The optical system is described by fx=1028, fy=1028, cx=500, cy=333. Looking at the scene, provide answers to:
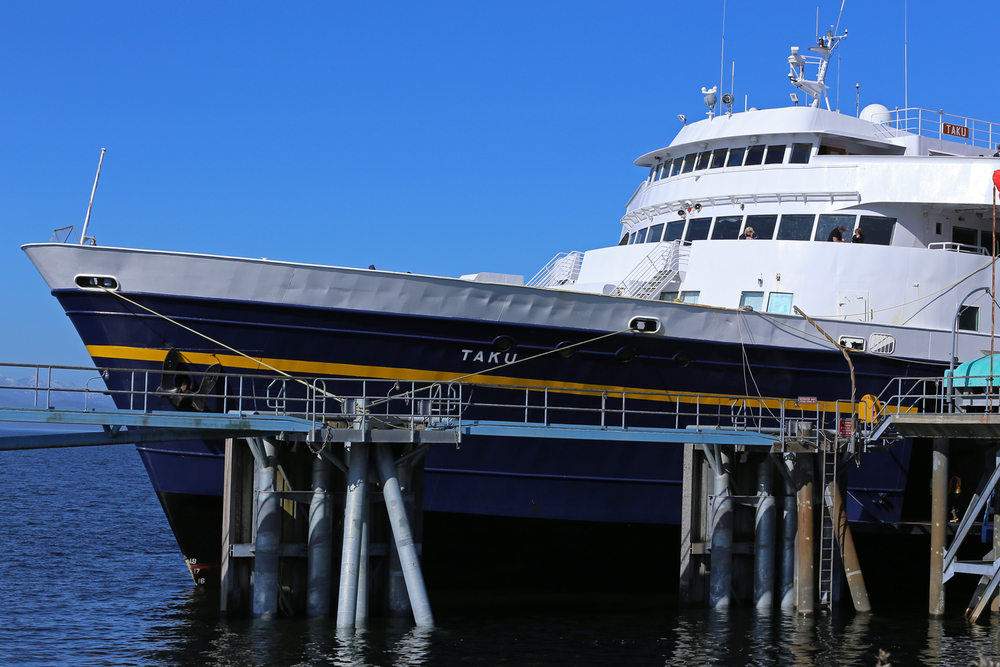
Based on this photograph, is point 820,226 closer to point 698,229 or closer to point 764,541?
point 698,229

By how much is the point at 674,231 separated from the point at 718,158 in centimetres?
193

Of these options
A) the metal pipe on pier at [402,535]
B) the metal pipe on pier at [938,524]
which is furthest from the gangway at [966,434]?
the metal pipe on pier at [402,535]

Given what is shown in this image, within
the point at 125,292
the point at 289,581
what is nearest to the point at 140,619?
the point at 289,581

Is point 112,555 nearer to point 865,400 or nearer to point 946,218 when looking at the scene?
point 865,400

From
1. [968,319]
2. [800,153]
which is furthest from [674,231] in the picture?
[968,319]

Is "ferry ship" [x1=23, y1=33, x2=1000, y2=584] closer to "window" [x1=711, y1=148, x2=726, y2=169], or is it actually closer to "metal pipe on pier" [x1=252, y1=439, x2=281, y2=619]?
"window" [x1=711, y1=148, x2=726, y2=169]

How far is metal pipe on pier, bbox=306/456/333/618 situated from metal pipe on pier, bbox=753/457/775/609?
22.8ft

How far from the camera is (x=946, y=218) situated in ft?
67.9

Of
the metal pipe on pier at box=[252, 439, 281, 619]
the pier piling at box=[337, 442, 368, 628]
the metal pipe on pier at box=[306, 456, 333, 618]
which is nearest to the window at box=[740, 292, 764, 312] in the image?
the pier piling at box=[337, 442, 368, 628]

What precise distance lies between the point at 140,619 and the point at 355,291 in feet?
20.5

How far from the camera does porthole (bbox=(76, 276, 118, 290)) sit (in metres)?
16.3

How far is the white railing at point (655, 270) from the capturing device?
67.6 ft

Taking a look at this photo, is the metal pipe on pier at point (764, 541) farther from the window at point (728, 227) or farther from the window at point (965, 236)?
the window at point (965, 236)

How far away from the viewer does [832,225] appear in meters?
20.2
